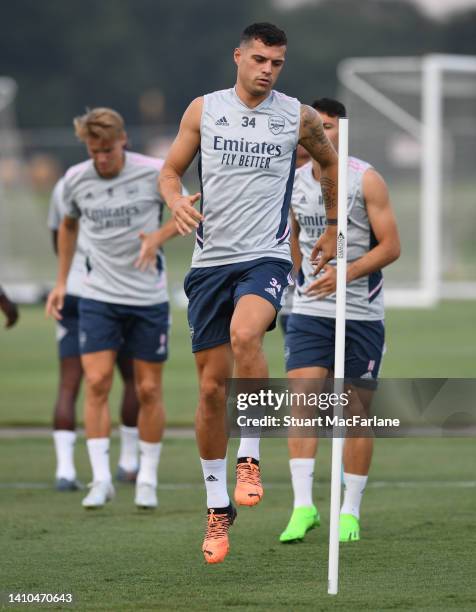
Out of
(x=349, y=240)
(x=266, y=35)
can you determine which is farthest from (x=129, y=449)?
(x=266, y=35)

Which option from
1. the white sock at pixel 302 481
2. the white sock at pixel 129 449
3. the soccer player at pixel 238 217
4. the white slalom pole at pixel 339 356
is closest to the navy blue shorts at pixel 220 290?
the soccer player at pixel 238 217

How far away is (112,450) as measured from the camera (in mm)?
11969

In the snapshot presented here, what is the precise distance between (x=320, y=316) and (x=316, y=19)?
2995 inches

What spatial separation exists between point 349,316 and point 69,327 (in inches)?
115

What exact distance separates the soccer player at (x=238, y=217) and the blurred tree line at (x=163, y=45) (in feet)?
197

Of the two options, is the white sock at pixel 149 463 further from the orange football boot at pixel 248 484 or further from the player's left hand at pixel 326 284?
the orange football boot at pixel 248 484

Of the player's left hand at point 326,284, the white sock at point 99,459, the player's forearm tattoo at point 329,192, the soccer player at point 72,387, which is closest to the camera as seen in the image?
the player's forearm tattoo at point 329,192

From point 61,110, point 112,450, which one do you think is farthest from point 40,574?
point 61,110

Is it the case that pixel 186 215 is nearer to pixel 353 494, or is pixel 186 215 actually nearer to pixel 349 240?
pixel 349 240

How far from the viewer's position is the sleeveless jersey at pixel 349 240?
26.8ft

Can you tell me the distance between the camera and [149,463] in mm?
9266

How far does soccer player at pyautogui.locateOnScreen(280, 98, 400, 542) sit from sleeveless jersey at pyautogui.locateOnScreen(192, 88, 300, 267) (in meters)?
0.95

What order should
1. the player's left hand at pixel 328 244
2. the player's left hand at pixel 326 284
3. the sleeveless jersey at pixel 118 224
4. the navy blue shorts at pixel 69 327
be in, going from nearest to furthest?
the player's left hand at pixel 328 244 < the player's left hand at pixel 326 284 < the sleeveless jersey at pixel 118 224 < the navy blue shorts at pixel 69 327

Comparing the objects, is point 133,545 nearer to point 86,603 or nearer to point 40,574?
point 40,574
